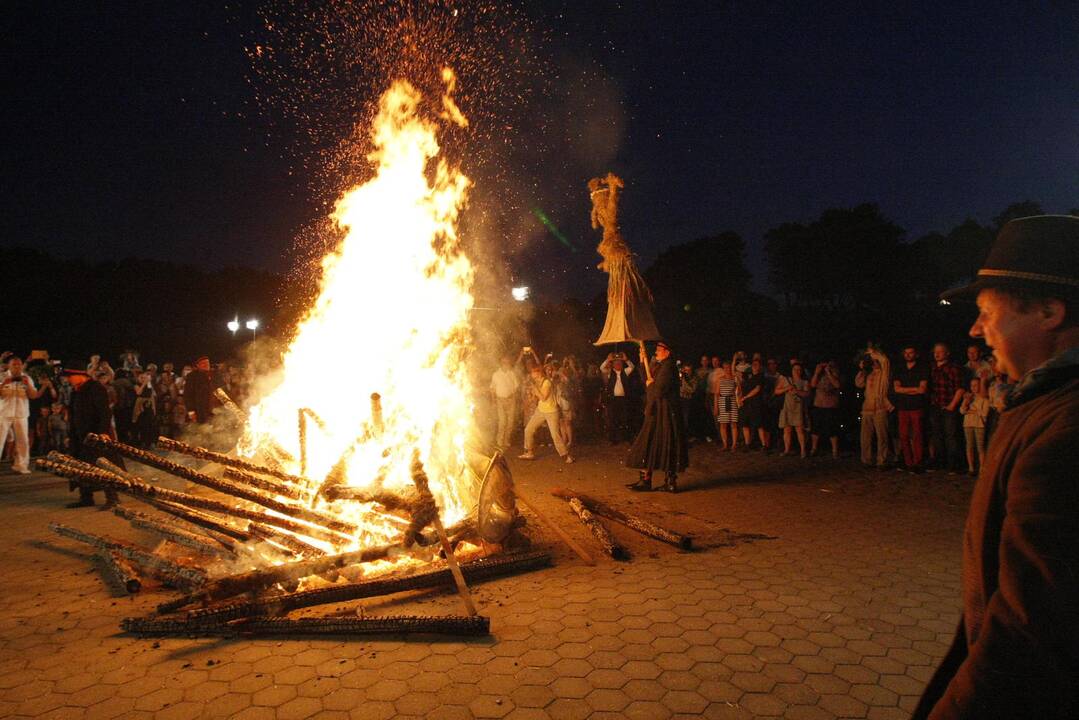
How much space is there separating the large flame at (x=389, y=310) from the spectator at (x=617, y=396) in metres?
5.37

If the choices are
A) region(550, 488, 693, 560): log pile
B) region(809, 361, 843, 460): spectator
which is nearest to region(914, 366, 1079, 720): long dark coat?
region(550, 488, 693, 560): log pile

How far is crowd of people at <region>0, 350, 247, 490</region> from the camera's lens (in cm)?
991

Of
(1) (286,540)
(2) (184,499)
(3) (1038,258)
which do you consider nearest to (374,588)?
(1) (286,540)

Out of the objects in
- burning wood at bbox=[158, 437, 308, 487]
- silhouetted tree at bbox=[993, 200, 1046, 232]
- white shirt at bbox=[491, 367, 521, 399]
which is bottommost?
burning wood at bbox=[158, 437, 308, 487]

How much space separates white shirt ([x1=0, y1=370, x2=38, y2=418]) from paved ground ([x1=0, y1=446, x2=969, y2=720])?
6.73 metres

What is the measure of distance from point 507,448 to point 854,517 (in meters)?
8.40

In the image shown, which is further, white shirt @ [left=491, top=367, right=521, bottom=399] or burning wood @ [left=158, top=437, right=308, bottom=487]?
white shirt @ [left=491, top=367, right=521, bottom=399]

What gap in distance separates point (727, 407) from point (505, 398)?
5.24m

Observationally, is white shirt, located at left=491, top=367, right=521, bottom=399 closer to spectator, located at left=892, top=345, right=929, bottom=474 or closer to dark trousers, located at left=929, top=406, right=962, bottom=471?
spectator, located at left=892, top=345, right=929, bottom=474

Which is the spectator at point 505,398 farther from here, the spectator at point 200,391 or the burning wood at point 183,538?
the burning wood at point 183,538

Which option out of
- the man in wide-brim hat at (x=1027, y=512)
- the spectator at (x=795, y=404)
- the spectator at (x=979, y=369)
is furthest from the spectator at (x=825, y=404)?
the man in wide-brim hat at (x=1027, y=512)

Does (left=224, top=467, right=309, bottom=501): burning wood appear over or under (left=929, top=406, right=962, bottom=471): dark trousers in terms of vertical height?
over

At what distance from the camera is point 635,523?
686 cm

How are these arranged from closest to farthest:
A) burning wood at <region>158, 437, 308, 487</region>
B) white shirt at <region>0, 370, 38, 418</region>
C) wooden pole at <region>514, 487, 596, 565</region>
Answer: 1. wooden pole at <region>514, 487, 596, 565</region>
2. burning wood at <region>158, 437, 308, 487</region>
3. white shirt at <region>0, 370, 38, 418</region>
